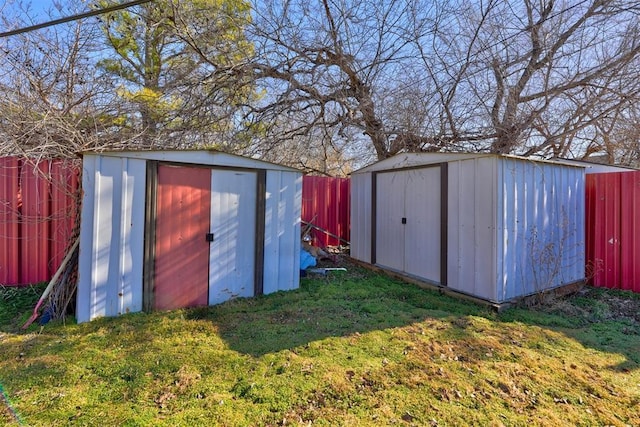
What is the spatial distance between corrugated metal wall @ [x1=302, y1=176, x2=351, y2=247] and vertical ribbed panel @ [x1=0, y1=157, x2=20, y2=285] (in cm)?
496

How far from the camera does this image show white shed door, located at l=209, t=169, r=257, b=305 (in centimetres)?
418

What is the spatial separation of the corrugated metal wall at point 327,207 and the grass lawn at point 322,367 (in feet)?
12.5

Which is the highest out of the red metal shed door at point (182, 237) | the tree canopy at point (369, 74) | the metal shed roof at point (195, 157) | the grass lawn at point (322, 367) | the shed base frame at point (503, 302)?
the tree canopy at point (369, 74)

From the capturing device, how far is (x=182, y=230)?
13.0 feet

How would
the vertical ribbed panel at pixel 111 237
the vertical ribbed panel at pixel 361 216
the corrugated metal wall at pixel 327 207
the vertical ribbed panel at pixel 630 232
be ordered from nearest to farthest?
the vertical ribbed panel at pixel 111 237
the vertical ribbed panel at pixel 630 232
the vertical ribbed panel at pixel 361 216
the corrugated metal wall at pixel 327 207

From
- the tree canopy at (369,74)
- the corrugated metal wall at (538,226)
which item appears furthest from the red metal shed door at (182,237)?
the corrugated metal wall at (538,226)

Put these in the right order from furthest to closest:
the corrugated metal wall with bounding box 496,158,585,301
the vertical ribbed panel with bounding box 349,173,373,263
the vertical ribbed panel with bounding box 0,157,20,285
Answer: the vertical ribbed panel with bounding box 349,173,373,263 < the vertical ribbed panel with bounding box 0,157,20,285 < the corrugated metal wall with bounding box 496,158,585,301

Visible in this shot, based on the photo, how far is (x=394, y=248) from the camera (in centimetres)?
582

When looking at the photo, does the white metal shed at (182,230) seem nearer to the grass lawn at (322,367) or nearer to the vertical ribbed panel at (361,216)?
the grass lawn at (322,367)

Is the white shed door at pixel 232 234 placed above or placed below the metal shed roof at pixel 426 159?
below

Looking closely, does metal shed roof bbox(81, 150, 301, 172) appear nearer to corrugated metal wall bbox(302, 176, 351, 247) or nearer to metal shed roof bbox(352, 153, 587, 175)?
metal shed roof bbox(352, 153, 587, 175)

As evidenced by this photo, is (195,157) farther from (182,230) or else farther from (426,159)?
(426,159)

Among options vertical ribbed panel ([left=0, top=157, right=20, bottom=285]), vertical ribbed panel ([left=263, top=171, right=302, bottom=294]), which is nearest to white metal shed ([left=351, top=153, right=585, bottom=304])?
vertical ribbed panel ([left=263, top=171, right=302, bottom=294])

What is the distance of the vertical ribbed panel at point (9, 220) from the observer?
4211 mm
